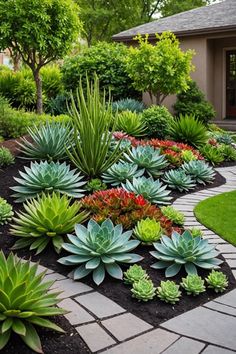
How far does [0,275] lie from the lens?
9.21 feet

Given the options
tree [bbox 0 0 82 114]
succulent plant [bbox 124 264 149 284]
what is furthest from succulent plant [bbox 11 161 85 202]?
tree [bbox 0 0 82 114]

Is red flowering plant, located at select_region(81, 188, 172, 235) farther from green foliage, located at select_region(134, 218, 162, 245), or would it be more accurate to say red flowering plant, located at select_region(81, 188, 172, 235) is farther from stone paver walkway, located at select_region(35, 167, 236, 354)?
stone paver walkway, located at select_region(35, 167, 236, 354)

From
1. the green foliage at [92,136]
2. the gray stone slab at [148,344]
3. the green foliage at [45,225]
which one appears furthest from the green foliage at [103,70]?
the gray stone slab at [148,344]

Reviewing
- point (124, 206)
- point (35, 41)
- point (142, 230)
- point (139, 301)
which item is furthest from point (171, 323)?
point (35, 41)

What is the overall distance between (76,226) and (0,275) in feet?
3.92

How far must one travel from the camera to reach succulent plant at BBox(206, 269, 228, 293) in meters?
3.41

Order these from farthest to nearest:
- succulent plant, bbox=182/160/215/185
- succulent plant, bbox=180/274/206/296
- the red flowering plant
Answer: succulent plant, bbox=182/160/215/185
the red flowering plant
succulent plant, bbox=180/274/206/296

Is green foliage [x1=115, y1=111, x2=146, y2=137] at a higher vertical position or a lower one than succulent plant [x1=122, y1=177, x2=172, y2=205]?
higher

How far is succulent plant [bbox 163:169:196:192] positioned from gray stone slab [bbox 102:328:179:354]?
3.48m

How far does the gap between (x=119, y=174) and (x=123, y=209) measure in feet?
4.17

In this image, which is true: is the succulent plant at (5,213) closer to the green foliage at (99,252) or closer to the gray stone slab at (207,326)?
the green foliage at (99,252)

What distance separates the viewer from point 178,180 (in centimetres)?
616

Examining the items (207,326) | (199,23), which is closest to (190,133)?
(207,326)

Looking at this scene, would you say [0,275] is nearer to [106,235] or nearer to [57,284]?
[57,284]
